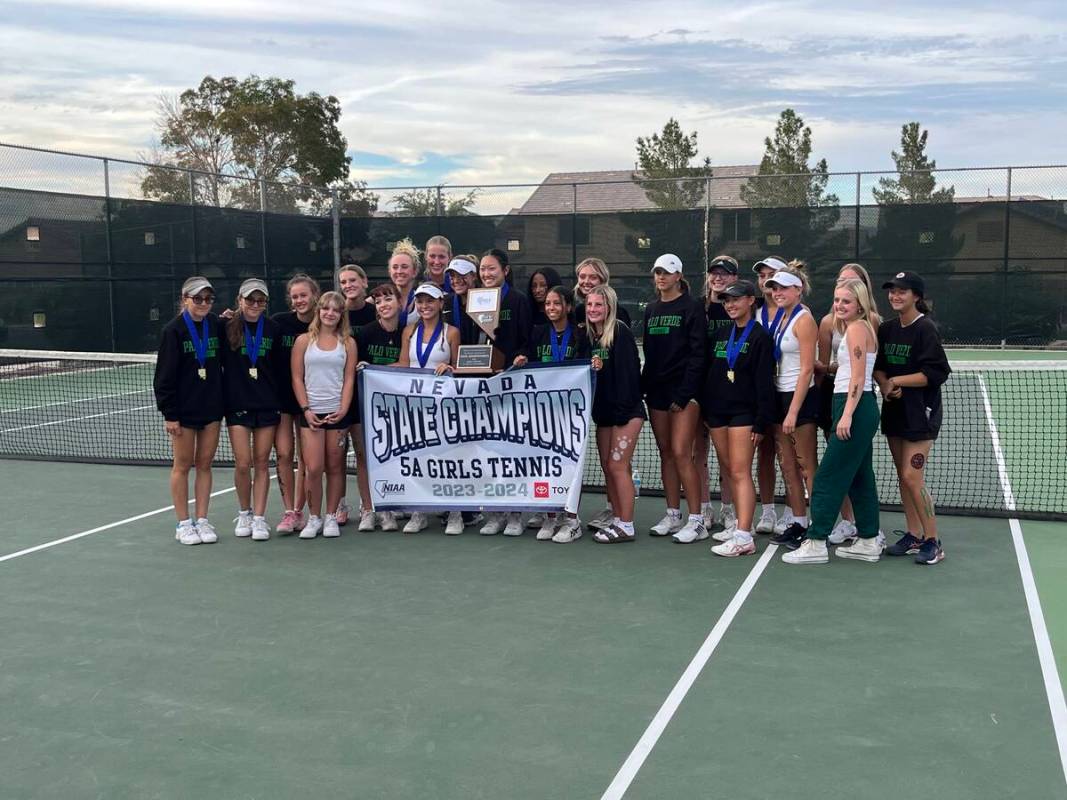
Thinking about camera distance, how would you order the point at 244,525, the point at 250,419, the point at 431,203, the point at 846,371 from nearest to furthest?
1. the point at 846,371
2. the point at 250,419
3. the point at 244,525
4. the point at 431,203

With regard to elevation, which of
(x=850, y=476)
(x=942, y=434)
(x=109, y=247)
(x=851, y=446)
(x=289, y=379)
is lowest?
(x=942, y=434)

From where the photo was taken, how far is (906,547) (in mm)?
6789

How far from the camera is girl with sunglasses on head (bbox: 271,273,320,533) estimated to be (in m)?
7.37

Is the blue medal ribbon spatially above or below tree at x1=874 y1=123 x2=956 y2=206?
below

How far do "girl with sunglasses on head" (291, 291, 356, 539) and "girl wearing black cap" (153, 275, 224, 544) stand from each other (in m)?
0.59

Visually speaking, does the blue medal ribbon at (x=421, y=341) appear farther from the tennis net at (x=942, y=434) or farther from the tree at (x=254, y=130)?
the tree at (x=254, y=130)

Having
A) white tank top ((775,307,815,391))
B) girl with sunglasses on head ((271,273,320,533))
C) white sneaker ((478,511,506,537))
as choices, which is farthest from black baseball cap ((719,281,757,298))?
girl with sunglasses on head ((271,273,320,533))

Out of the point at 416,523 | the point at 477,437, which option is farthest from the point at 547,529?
the point at 416,523

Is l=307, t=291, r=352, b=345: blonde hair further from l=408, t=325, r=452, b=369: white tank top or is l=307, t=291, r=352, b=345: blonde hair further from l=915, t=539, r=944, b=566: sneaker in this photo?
l=915, t=539, r=944, b=566: sneaker

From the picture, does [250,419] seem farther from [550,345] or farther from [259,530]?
[550,345]

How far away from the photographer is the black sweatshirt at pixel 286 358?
7.36 metres

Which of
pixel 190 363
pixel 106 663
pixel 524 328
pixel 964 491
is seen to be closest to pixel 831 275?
pixel 964 491

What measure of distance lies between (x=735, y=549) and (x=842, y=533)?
93 cm

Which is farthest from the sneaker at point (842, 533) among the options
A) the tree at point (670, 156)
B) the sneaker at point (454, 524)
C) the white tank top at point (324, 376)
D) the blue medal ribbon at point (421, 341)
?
the tree at point (670, 156)
